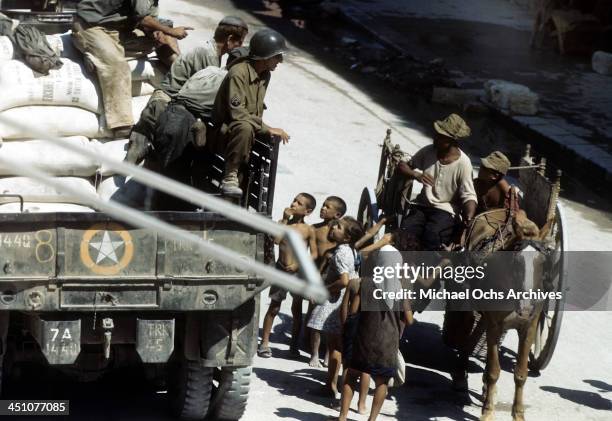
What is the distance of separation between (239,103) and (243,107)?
0.04m

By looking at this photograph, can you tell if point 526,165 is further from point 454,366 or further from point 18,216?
point 18,216

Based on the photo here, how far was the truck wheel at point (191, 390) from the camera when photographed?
780cm

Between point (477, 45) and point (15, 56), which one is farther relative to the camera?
point (477, 45)

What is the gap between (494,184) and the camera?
930 cm

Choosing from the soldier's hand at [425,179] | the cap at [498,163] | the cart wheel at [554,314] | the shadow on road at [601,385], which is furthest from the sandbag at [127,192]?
the shadow on road at [601,385]

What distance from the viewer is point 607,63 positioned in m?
21.3

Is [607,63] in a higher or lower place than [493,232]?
lower

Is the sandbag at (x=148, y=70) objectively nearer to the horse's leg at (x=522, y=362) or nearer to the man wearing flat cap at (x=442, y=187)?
the man wearing flat cap at (x=442, y=187)

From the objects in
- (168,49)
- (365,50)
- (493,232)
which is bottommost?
(365,50)

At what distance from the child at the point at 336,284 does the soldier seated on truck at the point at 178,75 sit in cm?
149

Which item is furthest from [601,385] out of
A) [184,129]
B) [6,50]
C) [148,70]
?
[6,50]

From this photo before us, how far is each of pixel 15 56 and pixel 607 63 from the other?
48.3 ft

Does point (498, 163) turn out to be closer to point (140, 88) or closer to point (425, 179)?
point (425, 179)

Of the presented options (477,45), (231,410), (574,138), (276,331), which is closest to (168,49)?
(276,331)
